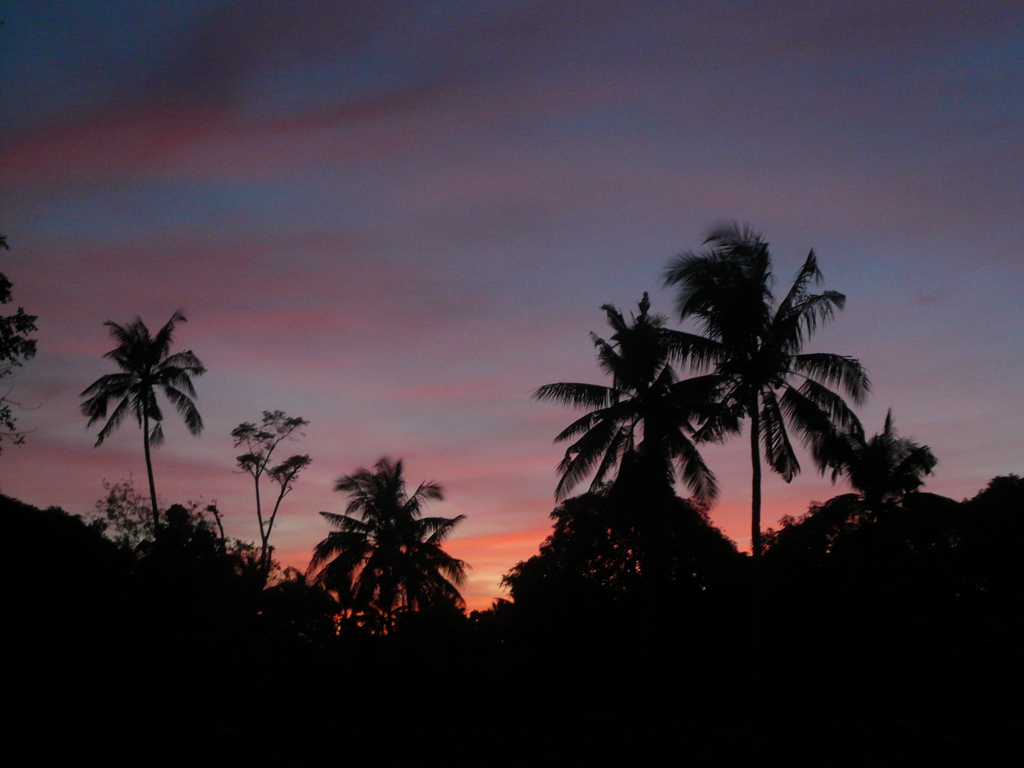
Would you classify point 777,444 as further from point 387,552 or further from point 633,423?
point 387,552

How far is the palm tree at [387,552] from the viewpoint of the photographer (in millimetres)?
32750

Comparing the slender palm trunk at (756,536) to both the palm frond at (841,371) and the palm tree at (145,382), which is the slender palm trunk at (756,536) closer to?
the palm frond at (841,371)

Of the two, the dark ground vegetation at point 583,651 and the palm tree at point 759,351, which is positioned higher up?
the palm tree at point 759,351

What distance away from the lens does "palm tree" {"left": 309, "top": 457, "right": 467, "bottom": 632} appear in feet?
107

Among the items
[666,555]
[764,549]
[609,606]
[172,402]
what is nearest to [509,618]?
[609,606]

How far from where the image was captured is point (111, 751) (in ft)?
37.1

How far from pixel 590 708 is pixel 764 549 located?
11809 mm

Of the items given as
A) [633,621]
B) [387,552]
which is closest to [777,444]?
[633,621]

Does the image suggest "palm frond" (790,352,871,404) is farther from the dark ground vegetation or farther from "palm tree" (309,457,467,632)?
"palm tree" (309,457,467,632)

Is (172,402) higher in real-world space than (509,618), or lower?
higher

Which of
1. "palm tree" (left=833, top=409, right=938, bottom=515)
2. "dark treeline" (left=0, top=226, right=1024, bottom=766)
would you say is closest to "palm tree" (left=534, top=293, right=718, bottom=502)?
"dark treeline" (left=0, top=226, right=1024, bottom=766)

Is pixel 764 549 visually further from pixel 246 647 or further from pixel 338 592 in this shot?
pixel 246 647

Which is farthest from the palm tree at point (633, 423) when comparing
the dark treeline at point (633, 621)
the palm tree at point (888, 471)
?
the palm tree at point (888, 471)

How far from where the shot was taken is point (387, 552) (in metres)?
33.2
